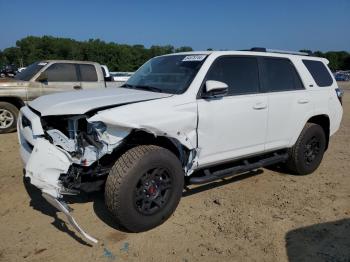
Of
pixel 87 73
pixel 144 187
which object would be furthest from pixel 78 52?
pixel 144 187

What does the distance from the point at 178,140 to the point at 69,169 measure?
1173mm

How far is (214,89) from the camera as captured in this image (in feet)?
13.2

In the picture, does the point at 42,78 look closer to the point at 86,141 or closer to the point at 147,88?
the point at 147,88

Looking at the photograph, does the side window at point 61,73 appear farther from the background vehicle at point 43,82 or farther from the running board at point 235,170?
the running board at point 235,170

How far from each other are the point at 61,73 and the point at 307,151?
6758 millimetres

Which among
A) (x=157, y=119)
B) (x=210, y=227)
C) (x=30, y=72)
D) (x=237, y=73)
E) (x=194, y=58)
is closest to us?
(x=157, y=119)

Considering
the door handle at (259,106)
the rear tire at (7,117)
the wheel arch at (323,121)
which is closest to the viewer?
the door handle at (259,106)

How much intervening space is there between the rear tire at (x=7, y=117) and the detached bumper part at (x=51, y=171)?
6.19 meters

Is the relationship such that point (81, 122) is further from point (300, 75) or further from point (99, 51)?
point (99, 51)

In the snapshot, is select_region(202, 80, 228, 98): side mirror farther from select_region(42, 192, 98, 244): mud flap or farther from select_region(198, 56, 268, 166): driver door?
select_region(42, 192, 98, 244): mud flap

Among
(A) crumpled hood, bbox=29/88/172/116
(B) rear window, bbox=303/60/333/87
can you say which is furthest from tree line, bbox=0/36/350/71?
(A) crumpled hood, bbox=29/88/172/116

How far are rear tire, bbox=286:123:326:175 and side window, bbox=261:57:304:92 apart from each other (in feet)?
2.41

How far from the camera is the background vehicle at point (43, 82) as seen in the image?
29.4ft

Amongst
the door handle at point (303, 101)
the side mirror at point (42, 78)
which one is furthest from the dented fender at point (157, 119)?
the side mirror at point (42, 78)
